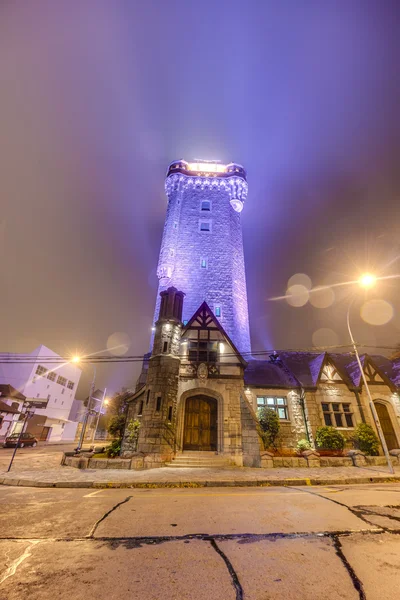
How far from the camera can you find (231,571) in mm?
2934

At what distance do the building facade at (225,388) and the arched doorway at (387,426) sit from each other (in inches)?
2.5

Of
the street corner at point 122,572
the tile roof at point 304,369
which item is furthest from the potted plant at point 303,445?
the street corner at point 122,572

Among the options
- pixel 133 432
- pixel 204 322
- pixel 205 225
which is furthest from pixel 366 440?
pixel 205 225

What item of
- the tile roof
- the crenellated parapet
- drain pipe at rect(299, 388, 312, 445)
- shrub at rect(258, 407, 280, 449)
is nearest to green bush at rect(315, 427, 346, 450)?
drain pipe at rect(299, 388, 312, 445)

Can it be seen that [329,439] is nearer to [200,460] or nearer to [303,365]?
[303,365]

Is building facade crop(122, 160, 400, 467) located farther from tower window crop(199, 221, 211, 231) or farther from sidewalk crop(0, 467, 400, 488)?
tower window crop(199, 221, 211, 231)

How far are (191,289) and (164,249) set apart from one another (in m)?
5.88

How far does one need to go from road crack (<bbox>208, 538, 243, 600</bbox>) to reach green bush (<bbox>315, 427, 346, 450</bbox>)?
14983mm

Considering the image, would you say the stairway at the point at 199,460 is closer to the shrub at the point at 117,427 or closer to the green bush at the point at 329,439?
the shrub at the point at 117,427

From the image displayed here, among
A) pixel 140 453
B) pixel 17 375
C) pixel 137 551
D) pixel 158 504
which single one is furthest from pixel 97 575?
pixel 17 375

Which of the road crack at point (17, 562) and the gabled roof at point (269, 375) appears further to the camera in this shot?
the gabled roof at point (269, 375)

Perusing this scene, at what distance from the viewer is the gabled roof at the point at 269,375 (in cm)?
1805

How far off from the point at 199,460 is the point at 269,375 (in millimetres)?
8217

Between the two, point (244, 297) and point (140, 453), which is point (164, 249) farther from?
point (140, 453)
